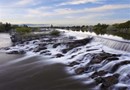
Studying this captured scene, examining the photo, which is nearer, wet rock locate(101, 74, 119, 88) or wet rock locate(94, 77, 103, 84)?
wet rock locate(101, 74, 119, 88)

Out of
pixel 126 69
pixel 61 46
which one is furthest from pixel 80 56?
pixel 61 46

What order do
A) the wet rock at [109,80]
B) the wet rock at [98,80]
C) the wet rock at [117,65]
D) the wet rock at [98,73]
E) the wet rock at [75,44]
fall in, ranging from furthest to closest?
the wet rock at [75,44], the wet rock at [117,65], the wet rock at [98,73], the wet rock at [98,80], the wet rock at [109,80]

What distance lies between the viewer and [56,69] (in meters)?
17.7

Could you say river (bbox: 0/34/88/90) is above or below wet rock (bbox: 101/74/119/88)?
below

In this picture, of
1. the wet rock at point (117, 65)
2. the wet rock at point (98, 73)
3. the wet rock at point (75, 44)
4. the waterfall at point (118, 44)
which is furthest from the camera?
the wet rock at point (75, 44)

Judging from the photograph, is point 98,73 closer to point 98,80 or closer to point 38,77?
point 98,80

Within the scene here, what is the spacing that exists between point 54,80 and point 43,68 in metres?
3.55

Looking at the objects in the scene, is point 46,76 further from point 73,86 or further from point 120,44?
point 120,44

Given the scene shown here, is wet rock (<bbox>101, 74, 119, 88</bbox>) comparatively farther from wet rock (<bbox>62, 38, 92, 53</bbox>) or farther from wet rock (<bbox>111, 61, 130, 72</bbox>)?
wet rock (<bbox>62, 38, 92, 53</bbox>)

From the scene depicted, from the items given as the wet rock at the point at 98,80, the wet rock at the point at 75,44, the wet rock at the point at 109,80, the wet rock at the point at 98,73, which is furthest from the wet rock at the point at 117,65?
the wet rock at the point at 75,44

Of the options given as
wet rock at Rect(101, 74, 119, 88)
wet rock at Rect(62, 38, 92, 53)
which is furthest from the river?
wet rock at Rect(62, 38, 92, 53)

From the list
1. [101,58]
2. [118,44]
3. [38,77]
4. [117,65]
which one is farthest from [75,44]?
[117,65]

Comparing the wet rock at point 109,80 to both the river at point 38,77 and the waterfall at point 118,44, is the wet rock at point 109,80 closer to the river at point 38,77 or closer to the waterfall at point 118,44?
the river at point 38,77

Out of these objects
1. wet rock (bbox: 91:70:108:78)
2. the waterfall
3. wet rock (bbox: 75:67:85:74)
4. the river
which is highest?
the waterfall
